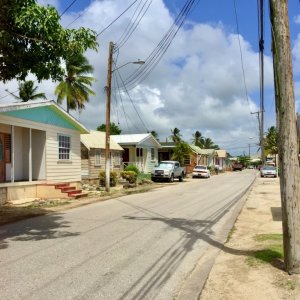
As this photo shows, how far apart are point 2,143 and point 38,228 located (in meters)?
8.97

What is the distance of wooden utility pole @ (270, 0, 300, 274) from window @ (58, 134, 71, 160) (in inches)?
726

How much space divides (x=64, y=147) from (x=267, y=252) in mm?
17818

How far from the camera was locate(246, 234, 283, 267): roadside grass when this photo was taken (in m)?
7.94

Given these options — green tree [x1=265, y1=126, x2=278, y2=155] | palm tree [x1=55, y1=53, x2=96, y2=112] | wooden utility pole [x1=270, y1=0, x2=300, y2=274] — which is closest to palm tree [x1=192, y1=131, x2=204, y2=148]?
green tree [x1=265, y1=126, x2=278, y2=155]

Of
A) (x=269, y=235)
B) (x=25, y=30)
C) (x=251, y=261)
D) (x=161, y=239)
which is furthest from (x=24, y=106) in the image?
(x=251, y=261)

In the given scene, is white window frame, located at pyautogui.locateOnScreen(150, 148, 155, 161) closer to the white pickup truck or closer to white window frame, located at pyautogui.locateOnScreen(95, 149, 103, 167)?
the white pickup truck

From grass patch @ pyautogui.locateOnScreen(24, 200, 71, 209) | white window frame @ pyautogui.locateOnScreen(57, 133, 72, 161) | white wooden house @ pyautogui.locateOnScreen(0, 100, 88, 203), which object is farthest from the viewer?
white window frame @ pyautogui.locateOnScreen(57, 133, 72, 161)

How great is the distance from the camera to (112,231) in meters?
12.1

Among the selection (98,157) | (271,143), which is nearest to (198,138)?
(271,143)

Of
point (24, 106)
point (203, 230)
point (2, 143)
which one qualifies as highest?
point (24, 106)

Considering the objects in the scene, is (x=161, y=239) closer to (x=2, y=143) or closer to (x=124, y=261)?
(x=124, y=261)

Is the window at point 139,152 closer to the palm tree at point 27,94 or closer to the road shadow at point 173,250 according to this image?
the palm tree at point 27,94

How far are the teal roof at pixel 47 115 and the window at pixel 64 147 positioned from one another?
62cm

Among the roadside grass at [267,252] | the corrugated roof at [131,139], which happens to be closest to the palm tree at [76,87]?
the corrugated roof at [131,139]
